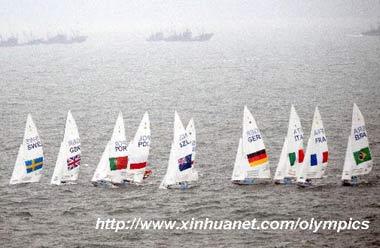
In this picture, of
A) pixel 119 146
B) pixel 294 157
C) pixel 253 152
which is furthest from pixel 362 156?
pixel 119 146

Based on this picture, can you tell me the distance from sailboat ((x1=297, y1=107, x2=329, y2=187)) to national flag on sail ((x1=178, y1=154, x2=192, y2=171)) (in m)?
11.2

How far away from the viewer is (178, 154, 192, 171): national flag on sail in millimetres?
63750

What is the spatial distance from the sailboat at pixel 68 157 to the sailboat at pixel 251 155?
16670 mm

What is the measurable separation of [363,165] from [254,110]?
156ft

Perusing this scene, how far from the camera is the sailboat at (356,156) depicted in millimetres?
63625

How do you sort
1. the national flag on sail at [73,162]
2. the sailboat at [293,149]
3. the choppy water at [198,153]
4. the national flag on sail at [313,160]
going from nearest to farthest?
the choppy water at [198,153], the national flag on sail at [313,160], the sailboat at [293,149], the national flag on sail at [73,162]

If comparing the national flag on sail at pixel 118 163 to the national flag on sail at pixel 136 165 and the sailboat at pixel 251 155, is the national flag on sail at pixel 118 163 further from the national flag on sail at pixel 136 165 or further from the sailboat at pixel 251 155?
the sailboat at pixel 251 155

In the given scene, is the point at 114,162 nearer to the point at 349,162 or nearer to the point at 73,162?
the point at 73,162

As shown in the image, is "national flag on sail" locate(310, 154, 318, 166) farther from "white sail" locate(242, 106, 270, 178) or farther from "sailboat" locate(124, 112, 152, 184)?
"sailboat" locate(124, 112, 152, 184)

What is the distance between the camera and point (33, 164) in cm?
6581

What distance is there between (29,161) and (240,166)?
21.7 metres

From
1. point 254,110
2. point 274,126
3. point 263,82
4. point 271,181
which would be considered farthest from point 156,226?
point 263,82

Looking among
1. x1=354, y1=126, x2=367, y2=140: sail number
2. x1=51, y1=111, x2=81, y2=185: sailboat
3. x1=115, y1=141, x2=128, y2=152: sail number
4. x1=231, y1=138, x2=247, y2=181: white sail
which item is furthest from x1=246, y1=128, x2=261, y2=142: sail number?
x1=51, y1=111, x2=81, y2=185: sailboat

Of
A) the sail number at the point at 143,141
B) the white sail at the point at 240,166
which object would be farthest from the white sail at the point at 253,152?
the sail number at the point at 143,141
